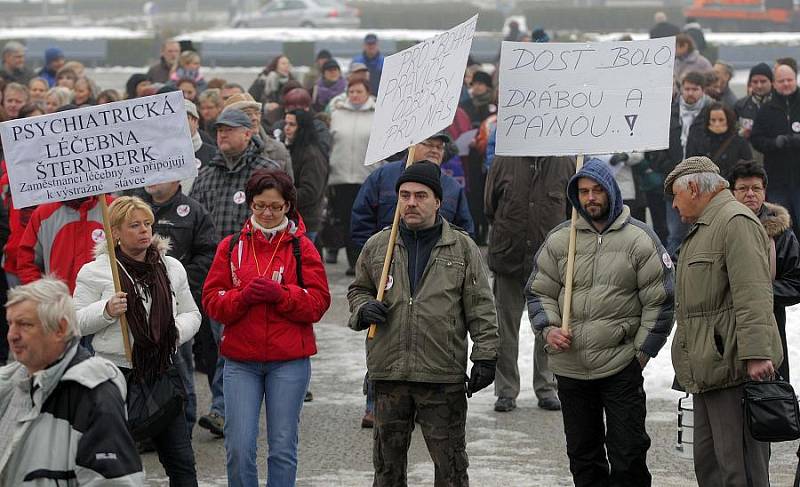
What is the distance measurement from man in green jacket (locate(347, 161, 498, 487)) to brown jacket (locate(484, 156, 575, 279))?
8.00 feet

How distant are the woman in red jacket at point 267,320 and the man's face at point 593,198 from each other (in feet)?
4.44

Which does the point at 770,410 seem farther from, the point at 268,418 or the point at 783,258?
the point at 268,418

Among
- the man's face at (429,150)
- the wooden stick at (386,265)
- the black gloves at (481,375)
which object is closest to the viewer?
the black gloves at (481,375)

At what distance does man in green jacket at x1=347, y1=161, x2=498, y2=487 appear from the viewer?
23.1ft

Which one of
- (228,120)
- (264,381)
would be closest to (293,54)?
(228,120)

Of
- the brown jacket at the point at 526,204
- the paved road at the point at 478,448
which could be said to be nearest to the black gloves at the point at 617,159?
the paved road at the point at 478,448

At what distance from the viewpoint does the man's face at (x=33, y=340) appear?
199 inches

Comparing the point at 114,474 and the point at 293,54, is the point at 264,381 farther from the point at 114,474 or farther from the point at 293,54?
the point at 293,54

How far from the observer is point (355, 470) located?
27.7 ft

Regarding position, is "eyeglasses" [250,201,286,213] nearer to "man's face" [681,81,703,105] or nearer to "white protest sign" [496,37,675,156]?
"white protest sign" [496,37,675,156]

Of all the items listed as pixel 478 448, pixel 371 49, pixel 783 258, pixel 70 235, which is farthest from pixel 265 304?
pixel 371 49

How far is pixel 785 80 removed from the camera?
533 inches

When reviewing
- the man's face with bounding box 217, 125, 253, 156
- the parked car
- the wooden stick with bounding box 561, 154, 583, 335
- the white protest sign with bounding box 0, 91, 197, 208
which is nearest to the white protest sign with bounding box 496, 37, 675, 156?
the wooden stick with bounding box 561, 154, 583, 335

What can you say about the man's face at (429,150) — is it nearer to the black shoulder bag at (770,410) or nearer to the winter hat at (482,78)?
the black shoulder bag at (770,410)
